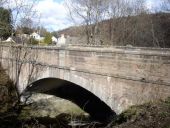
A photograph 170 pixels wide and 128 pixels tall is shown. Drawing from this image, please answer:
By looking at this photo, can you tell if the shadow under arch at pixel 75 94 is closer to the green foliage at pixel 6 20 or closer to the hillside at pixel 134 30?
the green foliage at pixel 6 20

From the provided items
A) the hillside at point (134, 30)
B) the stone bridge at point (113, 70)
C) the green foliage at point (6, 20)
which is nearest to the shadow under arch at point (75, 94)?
the stone bridge at point (113, 70)

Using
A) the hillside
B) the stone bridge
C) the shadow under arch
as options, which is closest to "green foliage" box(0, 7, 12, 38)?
the stone bridge

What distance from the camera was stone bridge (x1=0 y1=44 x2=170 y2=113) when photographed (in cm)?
1202

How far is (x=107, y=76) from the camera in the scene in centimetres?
1424

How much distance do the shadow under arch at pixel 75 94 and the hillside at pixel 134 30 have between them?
9986mm

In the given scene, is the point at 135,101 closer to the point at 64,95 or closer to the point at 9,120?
the point at 9,120

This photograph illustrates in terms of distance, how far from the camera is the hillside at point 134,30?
1212 inches

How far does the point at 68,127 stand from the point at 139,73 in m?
4.35

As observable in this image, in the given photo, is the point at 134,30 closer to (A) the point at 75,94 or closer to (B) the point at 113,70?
(A) the point at 75,94

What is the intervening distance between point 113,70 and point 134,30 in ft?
64.7

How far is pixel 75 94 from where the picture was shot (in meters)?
22.8

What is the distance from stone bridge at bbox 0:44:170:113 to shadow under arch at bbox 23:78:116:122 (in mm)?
1568

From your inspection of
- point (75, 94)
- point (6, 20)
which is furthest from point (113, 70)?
point (6, 20)

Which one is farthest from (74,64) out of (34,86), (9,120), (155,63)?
(34,86)
